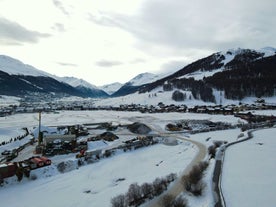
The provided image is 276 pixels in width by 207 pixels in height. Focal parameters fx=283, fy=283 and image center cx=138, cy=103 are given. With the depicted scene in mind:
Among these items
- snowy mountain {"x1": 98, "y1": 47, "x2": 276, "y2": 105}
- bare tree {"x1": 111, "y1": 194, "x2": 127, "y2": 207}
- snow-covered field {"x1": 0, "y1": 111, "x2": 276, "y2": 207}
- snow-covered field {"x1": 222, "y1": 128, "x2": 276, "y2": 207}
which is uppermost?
snowy mountain {"x1": 98, "y1": 47, "x2": 276, "y2": 105}

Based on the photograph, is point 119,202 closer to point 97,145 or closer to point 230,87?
point 97,145

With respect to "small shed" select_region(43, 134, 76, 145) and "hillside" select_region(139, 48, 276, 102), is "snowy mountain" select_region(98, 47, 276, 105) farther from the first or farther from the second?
"small shed" select_region(43, 134, 76, 145)

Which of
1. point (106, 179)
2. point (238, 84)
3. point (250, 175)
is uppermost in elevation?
point (238, 84)

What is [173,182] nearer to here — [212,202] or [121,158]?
[212,202]

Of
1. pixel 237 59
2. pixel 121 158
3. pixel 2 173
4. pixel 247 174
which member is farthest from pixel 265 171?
pixel 237 59

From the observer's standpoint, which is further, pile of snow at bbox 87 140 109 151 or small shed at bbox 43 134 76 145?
pile of snow at bbox 87 140 109 151

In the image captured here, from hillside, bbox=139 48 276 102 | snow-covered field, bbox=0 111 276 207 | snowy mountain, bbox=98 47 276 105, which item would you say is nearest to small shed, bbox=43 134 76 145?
snow-covered field, bbox=0 111 276 207

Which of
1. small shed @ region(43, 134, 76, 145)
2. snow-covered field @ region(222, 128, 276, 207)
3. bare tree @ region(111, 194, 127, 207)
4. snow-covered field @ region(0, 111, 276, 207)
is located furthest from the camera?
small shed @ region(43, 134, 76, 145)

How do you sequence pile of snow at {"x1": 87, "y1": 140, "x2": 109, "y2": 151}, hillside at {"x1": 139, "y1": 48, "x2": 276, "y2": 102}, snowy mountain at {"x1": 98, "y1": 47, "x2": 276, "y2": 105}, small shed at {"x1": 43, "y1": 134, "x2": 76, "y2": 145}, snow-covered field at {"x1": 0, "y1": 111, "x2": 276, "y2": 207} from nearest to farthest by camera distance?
snow-covered field at {"x1": 0, "y1": 111, "x2": 276, "y2": 207} → small shed at {"x1": 43, "y1": 134, "x2": 76, "y2": 145} → pile of snow at {"x1": 87, "y1": 140, "x2": 109, "y2": 151} → snowy mountain at {"x1": 98, "y1": 47, "x2": 276, "y2": 105} → hillside at {"x1": 139, "y1": 48, "x2": 276, "y2": 102}

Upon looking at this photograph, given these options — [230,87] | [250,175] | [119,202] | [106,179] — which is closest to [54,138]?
[106,179]

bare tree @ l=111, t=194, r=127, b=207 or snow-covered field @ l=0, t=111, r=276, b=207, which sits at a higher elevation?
bare tree @ l=111, t=194, r=127, b=207
